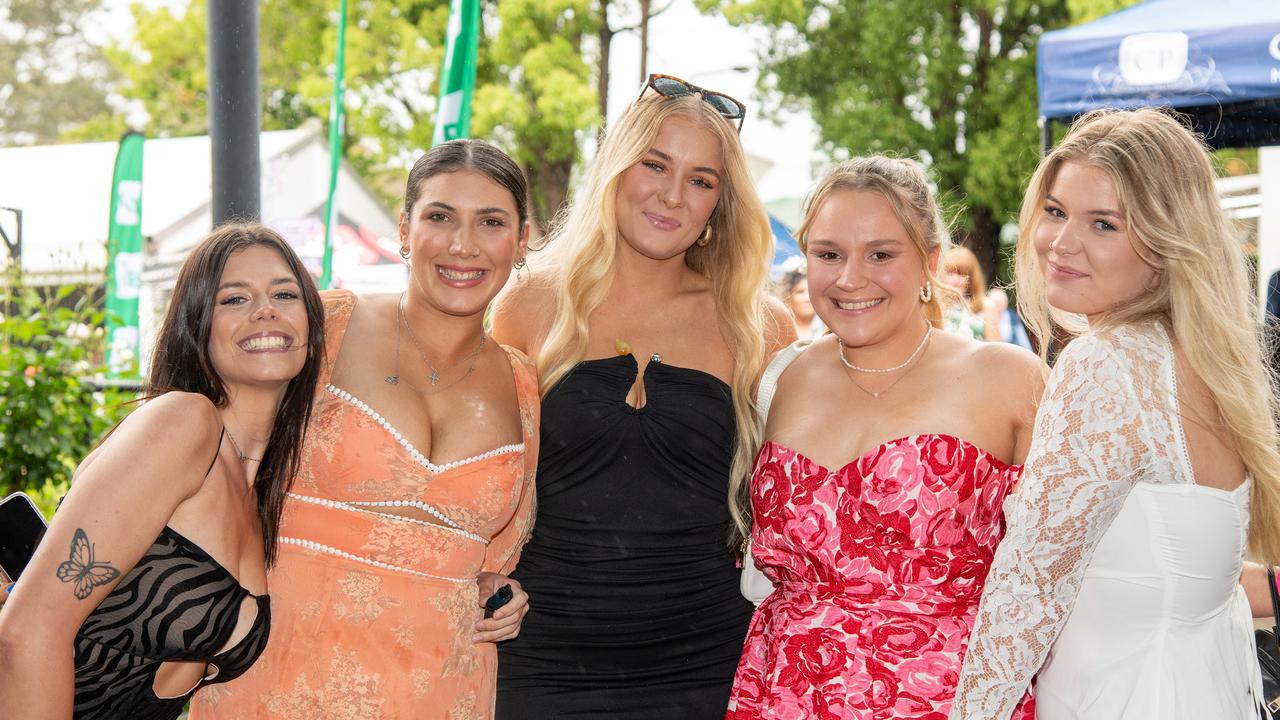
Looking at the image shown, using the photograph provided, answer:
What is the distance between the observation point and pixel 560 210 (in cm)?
391

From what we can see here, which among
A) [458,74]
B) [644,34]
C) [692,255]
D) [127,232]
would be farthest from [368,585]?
[644,34]

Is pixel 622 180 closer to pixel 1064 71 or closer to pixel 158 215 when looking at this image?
pixel 1064 71

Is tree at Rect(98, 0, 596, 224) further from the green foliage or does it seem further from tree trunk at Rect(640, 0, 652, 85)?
the green foliage

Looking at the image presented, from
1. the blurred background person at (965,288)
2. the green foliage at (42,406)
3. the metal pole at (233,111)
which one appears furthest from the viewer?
the blurred background person at (965,288)

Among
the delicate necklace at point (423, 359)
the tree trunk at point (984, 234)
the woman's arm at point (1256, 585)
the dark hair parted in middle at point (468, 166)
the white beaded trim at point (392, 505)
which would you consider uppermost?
the dark hair parted in middle at point (468, 166)

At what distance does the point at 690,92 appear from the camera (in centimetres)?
345

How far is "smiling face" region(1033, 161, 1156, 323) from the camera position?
2260 millimetres

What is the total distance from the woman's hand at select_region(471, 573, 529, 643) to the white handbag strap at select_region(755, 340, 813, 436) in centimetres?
81

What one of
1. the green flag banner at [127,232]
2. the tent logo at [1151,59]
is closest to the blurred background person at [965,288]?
the tent logo at [1151,59]

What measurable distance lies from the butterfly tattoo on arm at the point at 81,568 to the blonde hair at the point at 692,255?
1388mm

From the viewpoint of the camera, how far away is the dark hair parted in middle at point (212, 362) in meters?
2.51

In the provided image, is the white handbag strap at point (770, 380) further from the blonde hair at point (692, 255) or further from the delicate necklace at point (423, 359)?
the delicate necklace at point (423, 359)

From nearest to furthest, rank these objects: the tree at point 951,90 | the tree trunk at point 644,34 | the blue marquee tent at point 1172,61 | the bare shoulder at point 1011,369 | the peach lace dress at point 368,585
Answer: the peach lace dress at point 368,585 → the bare shoulder at point 1011,369 → the blue marquee tent at point 1172,61 → the tree at point 951,90 → the tree trunk at point 644,34

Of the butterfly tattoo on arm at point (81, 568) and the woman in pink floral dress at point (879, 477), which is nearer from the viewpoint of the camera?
the butterfly tattoo on arm at point (81, 568)
